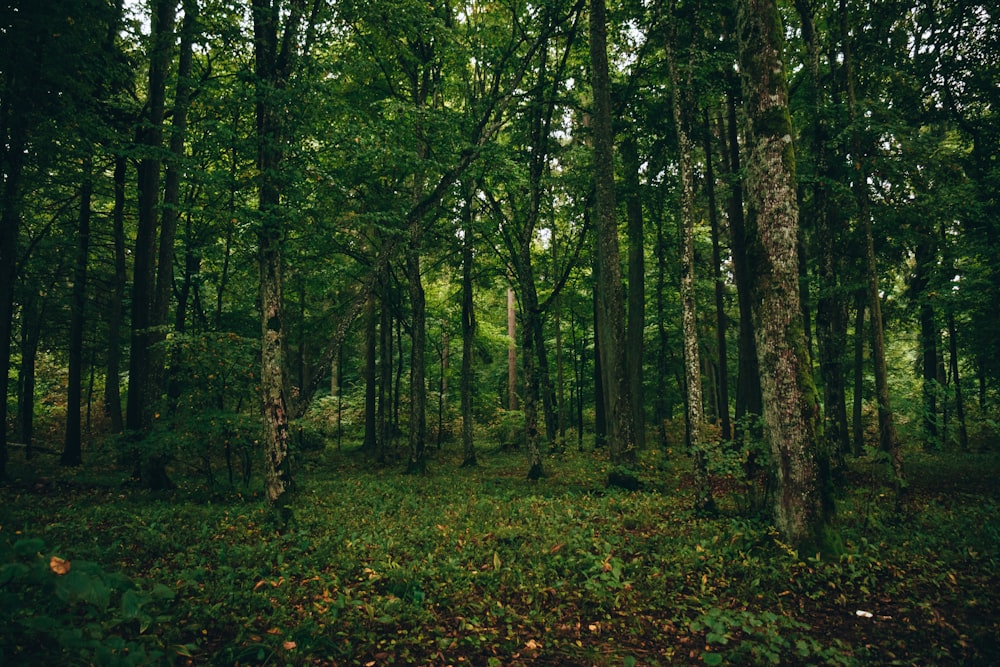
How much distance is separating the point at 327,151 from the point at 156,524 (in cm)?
738

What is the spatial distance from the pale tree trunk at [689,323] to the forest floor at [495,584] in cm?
76

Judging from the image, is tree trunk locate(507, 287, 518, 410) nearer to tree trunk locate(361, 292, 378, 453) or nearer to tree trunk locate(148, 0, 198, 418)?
tree trunk locate(361, 292, 378, 453)

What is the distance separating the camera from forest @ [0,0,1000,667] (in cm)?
500

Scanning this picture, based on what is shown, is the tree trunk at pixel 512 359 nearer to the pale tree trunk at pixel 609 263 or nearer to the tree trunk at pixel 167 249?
the pale tree trunk at pixel 609 263

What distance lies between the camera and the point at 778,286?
21.9 feet

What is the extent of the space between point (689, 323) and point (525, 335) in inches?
227

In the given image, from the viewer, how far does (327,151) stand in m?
9.62

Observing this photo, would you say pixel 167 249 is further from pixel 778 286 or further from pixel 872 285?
pixel 872 285

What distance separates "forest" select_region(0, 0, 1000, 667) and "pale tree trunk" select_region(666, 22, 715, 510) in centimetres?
7

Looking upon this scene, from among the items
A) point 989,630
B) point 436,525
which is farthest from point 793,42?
point 436,525

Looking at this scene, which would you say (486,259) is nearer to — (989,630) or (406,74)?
(406,74)

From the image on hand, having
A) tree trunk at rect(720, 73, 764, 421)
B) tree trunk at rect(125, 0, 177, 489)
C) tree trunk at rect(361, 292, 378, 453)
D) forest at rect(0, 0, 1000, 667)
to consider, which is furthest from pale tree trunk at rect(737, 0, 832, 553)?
tree trunk at rect(361, 292, 378, 453)

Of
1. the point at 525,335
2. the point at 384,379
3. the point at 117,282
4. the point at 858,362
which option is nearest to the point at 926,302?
the point at 858,362

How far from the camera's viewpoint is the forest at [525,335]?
5.00 metres
